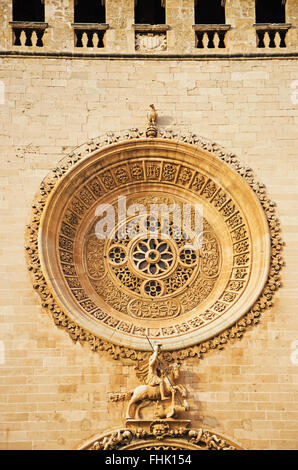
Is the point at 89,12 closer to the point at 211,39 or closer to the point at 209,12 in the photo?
the point at 209,12

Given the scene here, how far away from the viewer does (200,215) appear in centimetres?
1800

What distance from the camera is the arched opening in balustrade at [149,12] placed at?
19719mm

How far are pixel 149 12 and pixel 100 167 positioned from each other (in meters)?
4.33

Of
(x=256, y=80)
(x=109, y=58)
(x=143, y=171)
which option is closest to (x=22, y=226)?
(x=143, y=171)

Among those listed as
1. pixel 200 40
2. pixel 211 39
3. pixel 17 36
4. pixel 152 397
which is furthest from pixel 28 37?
pixel 152 397

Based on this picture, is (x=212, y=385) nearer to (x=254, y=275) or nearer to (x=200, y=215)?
(x=254, y=275)

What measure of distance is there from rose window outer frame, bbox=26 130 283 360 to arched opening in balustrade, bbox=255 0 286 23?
4.03 meters

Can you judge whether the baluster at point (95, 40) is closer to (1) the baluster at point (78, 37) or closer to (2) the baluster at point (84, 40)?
(2) the baluster at point (84, 40)

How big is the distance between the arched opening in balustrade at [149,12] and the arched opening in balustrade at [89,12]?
76 centimetres

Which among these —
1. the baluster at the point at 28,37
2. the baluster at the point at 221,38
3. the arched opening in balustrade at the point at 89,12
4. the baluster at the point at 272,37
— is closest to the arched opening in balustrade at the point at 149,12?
the arched opening in balustrade at the point at 89,12

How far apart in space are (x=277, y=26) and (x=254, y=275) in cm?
516

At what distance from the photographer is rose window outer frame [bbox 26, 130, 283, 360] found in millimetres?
16344

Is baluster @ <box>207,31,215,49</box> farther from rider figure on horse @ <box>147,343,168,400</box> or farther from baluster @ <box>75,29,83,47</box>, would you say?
rider figure on horse @ <box>147,343,168,400</box>

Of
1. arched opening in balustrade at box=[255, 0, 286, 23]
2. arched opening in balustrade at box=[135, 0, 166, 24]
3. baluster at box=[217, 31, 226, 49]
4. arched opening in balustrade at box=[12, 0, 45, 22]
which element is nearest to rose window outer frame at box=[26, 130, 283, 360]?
baluster at box=[217, 31, 226, 49]
